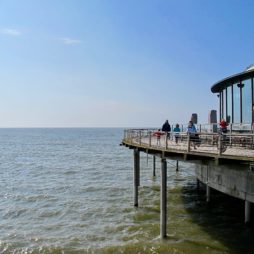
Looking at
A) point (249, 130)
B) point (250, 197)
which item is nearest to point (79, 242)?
point (250, 197)

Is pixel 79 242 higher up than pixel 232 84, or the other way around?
pixel 232 84

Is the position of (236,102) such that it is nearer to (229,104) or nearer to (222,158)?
(229,104)

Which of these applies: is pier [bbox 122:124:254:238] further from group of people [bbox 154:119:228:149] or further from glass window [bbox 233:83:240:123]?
glass window [bbox 233:83:240:123]

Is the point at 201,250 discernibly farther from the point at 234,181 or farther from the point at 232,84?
the point at 232,84

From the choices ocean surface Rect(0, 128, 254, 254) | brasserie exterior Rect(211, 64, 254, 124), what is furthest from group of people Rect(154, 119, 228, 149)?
ocean surface Rect(0, 128, 254, 254)

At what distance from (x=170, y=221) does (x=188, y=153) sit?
6159 millimetres

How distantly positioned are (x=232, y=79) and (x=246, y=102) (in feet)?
5.80

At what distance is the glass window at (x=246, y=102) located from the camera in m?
18.8

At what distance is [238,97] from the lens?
20.0 meters

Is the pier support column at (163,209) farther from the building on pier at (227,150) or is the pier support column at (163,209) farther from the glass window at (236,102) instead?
the glass window at (236,102)

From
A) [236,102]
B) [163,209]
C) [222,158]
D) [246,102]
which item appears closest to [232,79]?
[236,102]

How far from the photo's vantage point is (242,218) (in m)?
19.0

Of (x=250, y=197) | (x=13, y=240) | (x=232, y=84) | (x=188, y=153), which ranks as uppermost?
(x=232, y=84)

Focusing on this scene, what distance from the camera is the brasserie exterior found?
1867 centimetres
